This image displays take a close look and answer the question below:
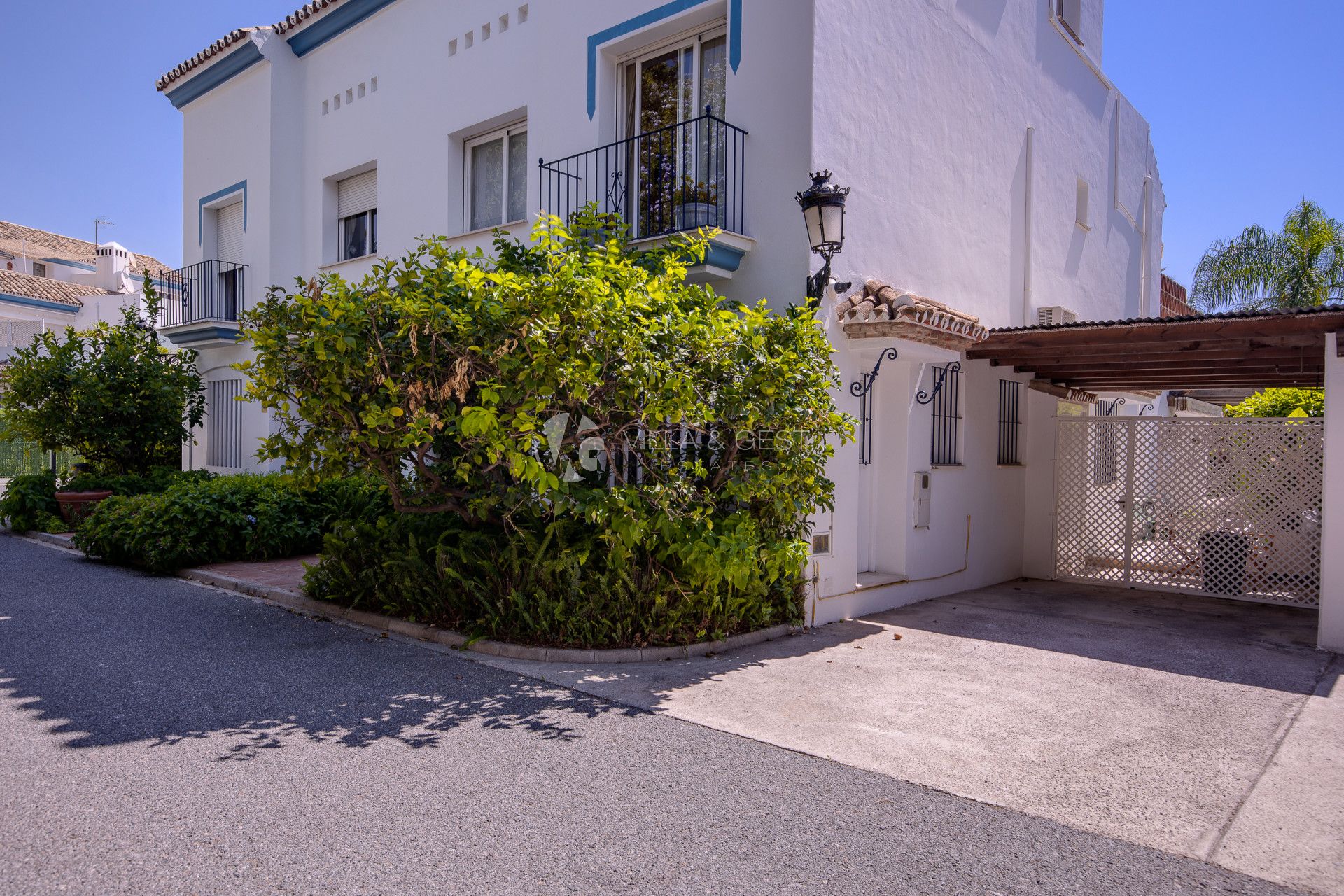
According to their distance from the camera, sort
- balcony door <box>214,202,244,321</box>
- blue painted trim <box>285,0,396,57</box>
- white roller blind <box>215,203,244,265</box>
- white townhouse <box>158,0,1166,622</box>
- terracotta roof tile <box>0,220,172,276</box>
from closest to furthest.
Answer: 1. white townhouse <box>158,0,1166,622</box>
2. blue painted trim <box>285,0,396,57</box>
3. balcony door <box>214,202,244,321</box>
4. white roller blind <box>215,203,244,265</box>
5. terracotta roof tile <box>0,220,172,276</box>

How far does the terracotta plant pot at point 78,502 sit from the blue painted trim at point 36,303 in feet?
73.2

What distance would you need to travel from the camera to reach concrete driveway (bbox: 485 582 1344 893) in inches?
151

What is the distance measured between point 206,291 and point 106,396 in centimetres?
240

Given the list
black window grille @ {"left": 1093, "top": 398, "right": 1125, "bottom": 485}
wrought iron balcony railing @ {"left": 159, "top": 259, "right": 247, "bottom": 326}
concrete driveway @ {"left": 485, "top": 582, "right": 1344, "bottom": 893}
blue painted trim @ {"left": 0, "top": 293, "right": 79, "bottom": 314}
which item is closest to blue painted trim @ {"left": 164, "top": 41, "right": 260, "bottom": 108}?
wrought iron balcony railing @ {"left": 159, "top": 259, "right": 247, "bottom": 326}

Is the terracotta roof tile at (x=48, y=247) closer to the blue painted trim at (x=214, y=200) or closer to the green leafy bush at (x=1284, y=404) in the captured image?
the blue painted trim at (x=214, y=200)

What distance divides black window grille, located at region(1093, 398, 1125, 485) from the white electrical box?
3038 millimetres

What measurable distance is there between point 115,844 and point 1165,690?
229 inches

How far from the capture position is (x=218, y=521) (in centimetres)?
983

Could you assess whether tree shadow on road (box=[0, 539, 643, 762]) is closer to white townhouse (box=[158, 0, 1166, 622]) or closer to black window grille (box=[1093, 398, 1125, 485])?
white townhouse (box=[158, 0, 1166, 622])

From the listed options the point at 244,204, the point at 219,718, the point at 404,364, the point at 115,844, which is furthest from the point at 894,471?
the point at 244,204

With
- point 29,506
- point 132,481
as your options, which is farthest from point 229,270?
point 29,506

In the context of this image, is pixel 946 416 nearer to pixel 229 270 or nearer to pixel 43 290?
pixel 229 270

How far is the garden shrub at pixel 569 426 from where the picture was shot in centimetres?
A: 553

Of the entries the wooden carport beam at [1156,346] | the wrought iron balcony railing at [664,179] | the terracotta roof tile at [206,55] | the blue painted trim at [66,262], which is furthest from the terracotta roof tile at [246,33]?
the blue painted trim at [66,262]
